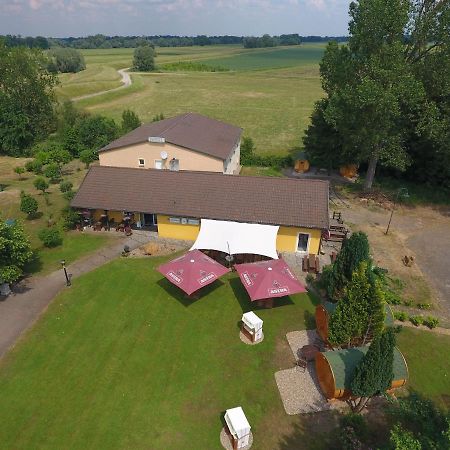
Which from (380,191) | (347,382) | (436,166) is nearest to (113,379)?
(347,382)

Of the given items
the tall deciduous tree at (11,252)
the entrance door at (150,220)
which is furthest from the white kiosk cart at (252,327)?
the entrance door at (150,220)

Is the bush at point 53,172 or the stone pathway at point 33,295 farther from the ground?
the stone pathway at point 33,295

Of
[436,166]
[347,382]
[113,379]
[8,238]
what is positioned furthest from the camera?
[436,166]

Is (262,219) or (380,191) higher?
(262,219)

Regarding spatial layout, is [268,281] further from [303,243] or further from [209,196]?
[209,196]

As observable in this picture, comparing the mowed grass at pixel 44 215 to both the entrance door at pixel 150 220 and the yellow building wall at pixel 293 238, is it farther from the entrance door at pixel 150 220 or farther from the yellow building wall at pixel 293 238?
the yellow building wall at pixel 293 238

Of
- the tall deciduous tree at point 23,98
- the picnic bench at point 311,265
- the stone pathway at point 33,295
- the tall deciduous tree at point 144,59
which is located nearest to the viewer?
the stone pathway at point 33,295

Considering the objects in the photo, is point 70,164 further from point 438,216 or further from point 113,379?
point 438,216

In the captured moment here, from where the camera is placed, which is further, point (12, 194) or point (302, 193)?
point (12, 194)
